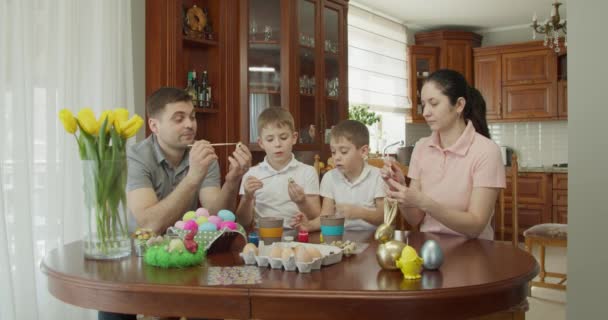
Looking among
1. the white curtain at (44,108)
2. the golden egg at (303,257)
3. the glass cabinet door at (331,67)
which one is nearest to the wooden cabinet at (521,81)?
the glass cabinet door at (331,67)

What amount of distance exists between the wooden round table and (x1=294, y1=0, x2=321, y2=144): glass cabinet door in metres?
2.86

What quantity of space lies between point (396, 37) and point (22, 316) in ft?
17.7

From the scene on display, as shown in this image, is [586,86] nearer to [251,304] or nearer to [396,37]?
[251,304]

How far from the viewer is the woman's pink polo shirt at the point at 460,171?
195 centimetres

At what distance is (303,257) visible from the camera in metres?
1.36

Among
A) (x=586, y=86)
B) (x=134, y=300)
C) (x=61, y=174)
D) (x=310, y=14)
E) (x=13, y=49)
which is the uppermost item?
(x=310, y=14)

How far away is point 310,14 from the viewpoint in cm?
436

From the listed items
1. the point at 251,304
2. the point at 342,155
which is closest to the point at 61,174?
the point at 342,155

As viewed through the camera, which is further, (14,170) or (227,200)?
(14,170)

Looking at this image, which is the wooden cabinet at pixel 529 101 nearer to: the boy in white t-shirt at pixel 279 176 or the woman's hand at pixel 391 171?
the boy in white t-shirt at pixel 279 176

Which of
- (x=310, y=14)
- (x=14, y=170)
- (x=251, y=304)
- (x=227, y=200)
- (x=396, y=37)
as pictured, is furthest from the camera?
(x=396, y=37)

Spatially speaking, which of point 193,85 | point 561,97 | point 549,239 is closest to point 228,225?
point 193,85

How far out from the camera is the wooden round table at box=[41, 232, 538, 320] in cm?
118

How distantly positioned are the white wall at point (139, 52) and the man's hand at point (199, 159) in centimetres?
164
